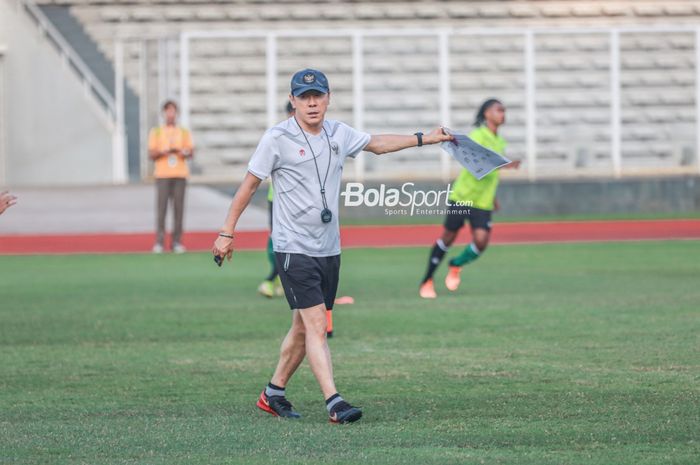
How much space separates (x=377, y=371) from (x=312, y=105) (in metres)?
2.54

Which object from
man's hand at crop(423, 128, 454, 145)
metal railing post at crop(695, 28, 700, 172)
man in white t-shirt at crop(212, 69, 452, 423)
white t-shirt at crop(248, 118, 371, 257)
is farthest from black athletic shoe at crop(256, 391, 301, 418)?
metal railing post at crop(695, 28, 700, 172)

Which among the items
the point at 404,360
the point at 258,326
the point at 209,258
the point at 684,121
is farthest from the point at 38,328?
the point at 684,121

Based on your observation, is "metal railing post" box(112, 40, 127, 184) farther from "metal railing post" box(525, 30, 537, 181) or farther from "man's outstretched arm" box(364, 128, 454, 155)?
"man's outstretched arm" box(364, 128, 454, 155)

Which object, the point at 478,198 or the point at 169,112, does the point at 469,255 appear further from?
the point at 169,112

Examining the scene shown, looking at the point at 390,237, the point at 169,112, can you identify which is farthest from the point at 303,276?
the point at 390,237

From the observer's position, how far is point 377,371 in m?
9.80

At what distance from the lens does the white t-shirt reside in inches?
313

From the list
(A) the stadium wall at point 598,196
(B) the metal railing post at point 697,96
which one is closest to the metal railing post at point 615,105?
(A) the stadium wall at point 598,196

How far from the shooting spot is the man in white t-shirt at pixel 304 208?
7914 mm

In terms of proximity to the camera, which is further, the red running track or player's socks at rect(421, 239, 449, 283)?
the red running track

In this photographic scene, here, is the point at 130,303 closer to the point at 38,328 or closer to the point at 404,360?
the point at 38,328

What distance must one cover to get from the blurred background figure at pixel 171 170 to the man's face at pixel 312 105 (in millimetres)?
14216

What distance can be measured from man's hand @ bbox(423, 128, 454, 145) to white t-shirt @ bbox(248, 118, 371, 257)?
1.73 ft

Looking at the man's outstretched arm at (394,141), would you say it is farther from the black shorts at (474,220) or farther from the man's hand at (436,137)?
the black shorts at (474,220)
